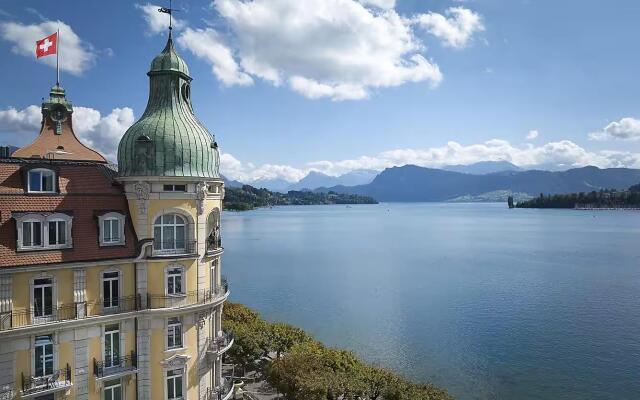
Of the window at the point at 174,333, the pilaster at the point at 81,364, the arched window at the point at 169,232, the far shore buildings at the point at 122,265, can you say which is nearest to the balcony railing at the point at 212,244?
the far shore buildings at the point at 122,265

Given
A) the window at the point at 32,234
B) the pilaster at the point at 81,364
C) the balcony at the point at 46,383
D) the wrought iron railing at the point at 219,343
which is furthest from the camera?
the wrought iron railing at the point at 219,343

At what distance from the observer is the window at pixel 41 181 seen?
24.4 m

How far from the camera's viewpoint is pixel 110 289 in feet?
85.3

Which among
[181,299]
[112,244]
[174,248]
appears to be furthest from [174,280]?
[112,244]

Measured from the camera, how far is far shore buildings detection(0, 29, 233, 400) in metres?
23.3

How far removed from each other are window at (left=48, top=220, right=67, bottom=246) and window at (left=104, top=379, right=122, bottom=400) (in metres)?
8.54

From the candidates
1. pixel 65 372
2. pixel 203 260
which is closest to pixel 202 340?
pixel 203 260

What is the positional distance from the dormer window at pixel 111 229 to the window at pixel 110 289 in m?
1.79

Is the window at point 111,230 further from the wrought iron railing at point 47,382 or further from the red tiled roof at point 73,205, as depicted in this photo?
the wrought iron railing at point 47,382

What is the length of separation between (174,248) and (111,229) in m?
3.72

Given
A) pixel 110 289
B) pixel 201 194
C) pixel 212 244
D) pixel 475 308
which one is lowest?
pixel 475 308

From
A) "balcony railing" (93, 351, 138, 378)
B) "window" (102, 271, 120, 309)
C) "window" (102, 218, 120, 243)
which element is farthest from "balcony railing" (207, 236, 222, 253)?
"balcony railing" (93, 351, 138, 378)

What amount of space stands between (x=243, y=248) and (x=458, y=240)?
256 ft

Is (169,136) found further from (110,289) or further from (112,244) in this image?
(110,289)
